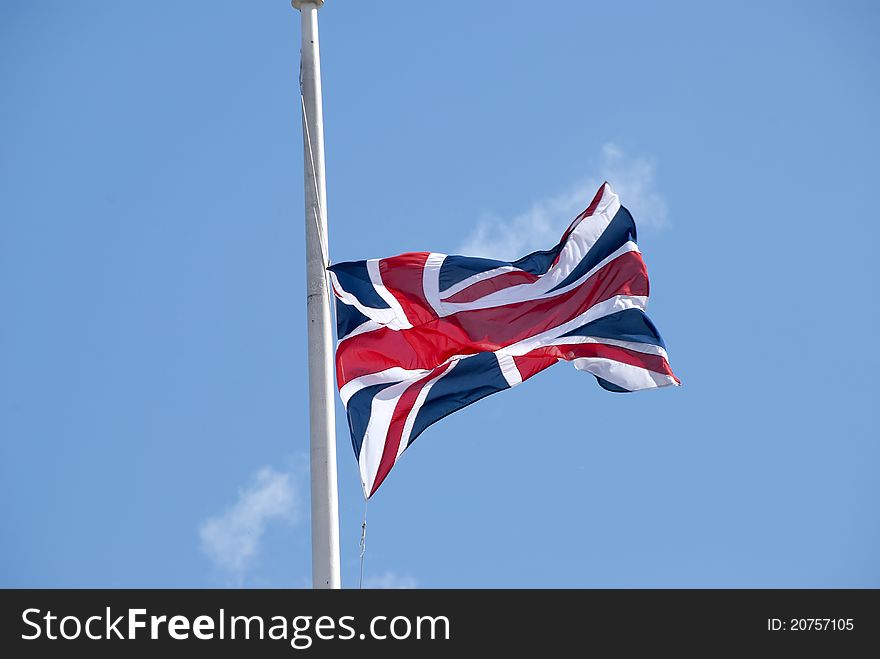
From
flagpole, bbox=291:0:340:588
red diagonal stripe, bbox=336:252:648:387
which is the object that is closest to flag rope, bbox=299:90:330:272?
flagpole, bbox=291:0:340:588

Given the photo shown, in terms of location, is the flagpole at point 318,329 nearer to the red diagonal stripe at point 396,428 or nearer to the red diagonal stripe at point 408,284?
the red diagonal stripe at point 396,428

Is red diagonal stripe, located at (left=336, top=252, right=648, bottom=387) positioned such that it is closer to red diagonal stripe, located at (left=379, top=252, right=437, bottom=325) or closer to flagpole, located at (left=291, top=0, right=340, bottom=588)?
red diagonal stripe, located at (left=379, top=252, right=437, bottom=325)

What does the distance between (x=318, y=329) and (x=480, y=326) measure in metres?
2.99

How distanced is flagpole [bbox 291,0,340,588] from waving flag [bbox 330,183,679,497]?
0.60 m

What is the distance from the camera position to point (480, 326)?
1005 inches

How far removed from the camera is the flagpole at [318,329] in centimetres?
2205

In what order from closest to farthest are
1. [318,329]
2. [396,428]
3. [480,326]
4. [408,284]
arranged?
[318,329]
[396,428]
[408,284]
[480,326]

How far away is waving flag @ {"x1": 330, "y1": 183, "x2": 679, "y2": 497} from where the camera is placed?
2411cm

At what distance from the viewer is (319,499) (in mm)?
22234

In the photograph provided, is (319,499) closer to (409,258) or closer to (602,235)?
(409,258)

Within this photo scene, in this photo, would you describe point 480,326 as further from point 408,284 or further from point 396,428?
point 396,428

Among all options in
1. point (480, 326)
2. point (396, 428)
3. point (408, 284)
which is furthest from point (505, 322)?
point (396, 428)
